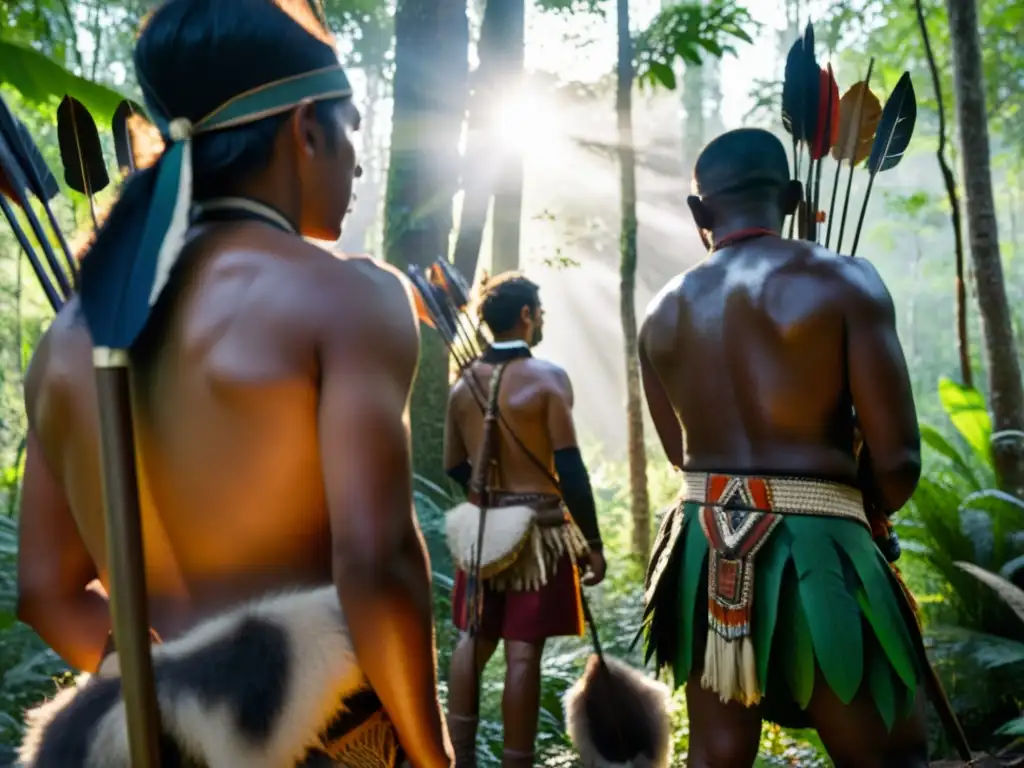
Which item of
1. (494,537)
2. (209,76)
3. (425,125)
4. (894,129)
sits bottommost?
(494,537)

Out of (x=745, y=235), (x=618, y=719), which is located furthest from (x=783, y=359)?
(x=618, y=719)

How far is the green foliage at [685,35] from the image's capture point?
6.38 meters

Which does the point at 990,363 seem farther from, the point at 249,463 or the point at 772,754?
the point at 249,463

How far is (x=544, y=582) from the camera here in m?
3.95

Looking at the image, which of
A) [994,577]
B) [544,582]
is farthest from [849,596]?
[994,577]

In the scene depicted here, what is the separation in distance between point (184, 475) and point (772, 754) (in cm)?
389

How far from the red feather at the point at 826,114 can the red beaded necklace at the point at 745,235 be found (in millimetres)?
388

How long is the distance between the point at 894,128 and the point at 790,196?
0.49 m

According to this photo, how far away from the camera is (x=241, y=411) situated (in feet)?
3.87

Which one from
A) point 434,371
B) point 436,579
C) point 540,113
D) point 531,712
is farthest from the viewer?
point 540,113

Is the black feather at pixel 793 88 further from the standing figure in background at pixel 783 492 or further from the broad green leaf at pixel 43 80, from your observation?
the broad green leaf at pixel 43 80

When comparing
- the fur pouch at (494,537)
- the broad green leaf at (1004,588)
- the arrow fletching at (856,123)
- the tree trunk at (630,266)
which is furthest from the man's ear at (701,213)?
the tree trunk at (630,266)

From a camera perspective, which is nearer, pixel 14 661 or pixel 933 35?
pixel 14 661

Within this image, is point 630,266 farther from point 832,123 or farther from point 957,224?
point 832,123
